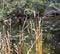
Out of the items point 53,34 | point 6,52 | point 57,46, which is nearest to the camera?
point 6,52

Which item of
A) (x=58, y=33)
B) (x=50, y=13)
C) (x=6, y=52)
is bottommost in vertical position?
(x=50, y=13)

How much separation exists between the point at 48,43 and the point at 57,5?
33.4 feet

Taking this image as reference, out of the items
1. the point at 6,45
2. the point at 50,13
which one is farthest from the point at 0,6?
the point at 6,45

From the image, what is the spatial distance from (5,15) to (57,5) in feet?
14.8

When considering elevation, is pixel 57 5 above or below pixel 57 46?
below

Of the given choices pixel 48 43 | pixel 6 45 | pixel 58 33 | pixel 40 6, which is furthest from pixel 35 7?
pixel 6 45

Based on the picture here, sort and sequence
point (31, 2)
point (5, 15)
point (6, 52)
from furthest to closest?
point (31, 2)
point (5, 15)
point (6, 52)

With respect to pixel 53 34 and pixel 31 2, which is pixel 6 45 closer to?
pixel 53 34

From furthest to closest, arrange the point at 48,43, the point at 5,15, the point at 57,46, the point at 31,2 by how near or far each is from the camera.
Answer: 1. the point at 31,2
2. the point at 5,15
3. the point at 48,43
4. the point at 57,46

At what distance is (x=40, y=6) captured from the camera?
1822 cm

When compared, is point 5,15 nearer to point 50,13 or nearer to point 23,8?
point 23,8

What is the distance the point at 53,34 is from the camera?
11.0 m

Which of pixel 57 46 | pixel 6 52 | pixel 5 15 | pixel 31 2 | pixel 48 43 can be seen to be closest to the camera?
pixel 6 52

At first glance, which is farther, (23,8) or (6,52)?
(23,8)
